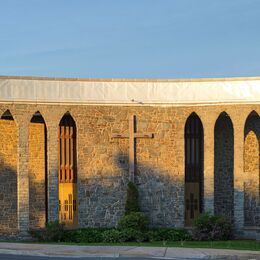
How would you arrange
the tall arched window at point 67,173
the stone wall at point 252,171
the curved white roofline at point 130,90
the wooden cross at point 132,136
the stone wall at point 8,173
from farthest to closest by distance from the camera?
1. the stone wall at point 252,171
2. the tall arched window at point 67,173
3. the stone wall at point 8,173
4. the wooden cross at point 132,136
5. the curved white roofline at point 130,90

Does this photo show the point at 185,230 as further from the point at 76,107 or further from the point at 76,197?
the point at 76,107

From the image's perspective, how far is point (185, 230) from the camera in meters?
23.5

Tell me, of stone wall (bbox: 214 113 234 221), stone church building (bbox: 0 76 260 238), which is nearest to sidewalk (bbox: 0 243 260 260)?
stone church building (bbox: 0 76 260 238)

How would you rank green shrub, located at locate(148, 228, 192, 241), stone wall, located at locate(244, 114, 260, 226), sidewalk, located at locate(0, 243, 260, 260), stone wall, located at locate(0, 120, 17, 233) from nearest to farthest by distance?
sidewalk, located at locate(0, 243, 260, 260) < green shrub, located at locate(148, 228, 192, 241) < stone wall, located at locate(0, 120, 17, 233) < stone wall, located at locate(244, 114, 260, 226)

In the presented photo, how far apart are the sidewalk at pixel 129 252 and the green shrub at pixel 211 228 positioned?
14.9ft

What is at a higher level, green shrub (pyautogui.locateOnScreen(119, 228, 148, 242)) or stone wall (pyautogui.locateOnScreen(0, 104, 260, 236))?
stone wall (pyautogui.locateOnScreen(0, 104, 260, 236))

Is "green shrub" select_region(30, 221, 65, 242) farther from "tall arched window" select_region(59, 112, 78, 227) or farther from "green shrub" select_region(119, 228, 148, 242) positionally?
"green shrub" select_region(119, 228, 148, 242)

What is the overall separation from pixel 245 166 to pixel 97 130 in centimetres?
628

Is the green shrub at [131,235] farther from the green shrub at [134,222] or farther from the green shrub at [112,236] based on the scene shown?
the green shrub at [134,222]

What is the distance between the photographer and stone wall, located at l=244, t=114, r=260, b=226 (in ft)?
82.4

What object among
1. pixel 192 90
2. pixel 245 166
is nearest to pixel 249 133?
pixel 245 166

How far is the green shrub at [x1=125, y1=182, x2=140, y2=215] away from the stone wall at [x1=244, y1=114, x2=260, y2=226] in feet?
15.6

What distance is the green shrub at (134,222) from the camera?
22.5 meters

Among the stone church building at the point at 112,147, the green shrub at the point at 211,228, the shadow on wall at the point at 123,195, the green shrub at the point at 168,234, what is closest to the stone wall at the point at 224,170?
the stone church building at the point at 112,147
